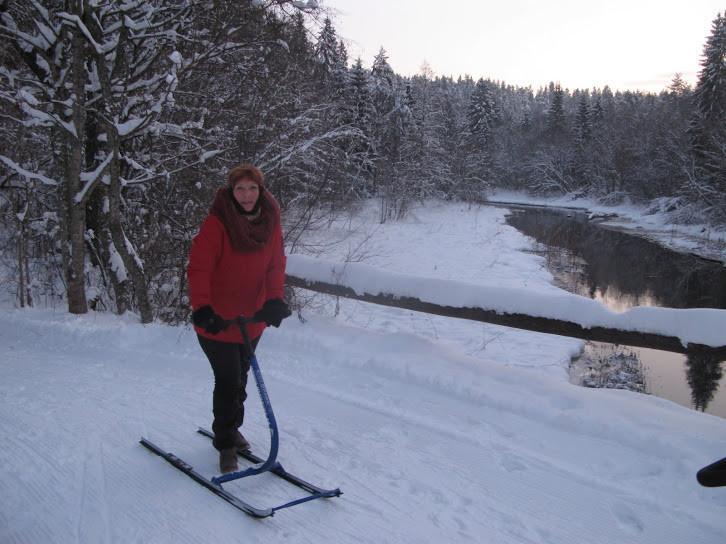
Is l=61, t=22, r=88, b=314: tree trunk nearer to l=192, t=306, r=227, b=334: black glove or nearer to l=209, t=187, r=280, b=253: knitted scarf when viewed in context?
l=209, t=187, r=280, b=253: knitted scarf

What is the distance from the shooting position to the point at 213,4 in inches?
276

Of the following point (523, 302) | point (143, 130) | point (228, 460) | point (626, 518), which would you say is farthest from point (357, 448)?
point (143, 130)

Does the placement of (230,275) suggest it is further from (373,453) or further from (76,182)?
(76,182)

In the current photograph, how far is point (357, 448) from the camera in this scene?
3.64m

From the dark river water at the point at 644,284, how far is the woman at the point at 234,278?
137 inches

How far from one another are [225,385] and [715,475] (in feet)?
8.84

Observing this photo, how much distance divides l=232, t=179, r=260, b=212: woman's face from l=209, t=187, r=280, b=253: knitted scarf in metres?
0.04

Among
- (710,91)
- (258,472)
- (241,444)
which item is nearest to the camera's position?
(258,472)

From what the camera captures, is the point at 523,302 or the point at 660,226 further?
the point at 660,226

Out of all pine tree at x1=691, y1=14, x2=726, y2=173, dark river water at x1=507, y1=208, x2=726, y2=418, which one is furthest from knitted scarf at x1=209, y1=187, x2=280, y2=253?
pine tree at x1=691, y1=14, x2=726, y2=173

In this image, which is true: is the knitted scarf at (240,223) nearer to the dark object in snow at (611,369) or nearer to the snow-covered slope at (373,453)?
the snow-covered slope at (373,453)

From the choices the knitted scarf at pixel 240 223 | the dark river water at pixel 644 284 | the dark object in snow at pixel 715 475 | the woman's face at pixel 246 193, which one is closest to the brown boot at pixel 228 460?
the knitted scarf at pixel 240 223

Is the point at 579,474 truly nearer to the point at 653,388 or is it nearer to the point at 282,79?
the point at 653,388

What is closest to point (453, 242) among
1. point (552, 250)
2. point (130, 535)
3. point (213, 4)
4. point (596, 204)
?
point (552, 250)
